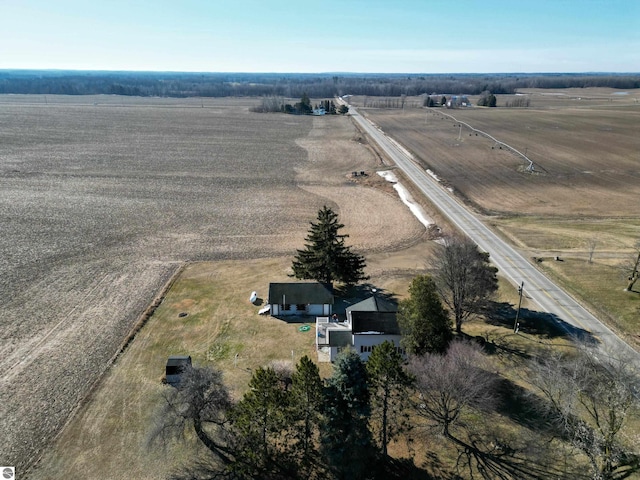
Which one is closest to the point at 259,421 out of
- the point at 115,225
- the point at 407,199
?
the point at 115,225

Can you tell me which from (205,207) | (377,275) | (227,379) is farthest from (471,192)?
(227,379)

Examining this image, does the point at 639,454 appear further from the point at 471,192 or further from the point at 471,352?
the point at 471,192

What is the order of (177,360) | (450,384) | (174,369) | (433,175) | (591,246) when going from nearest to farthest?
(450,384) → (174,369) → (177,360) → (591,246) → (433,175)

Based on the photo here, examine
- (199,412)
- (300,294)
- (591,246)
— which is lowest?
(300,294)

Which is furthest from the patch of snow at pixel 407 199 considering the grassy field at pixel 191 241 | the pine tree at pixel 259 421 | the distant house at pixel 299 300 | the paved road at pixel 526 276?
the pine tree at pixel 259 421

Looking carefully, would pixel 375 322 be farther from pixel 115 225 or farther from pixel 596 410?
pixel 115 225

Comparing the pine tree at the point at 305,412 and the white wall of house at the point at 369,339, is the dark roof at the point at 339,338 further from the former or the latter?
the pine tree at the point at 305,412
